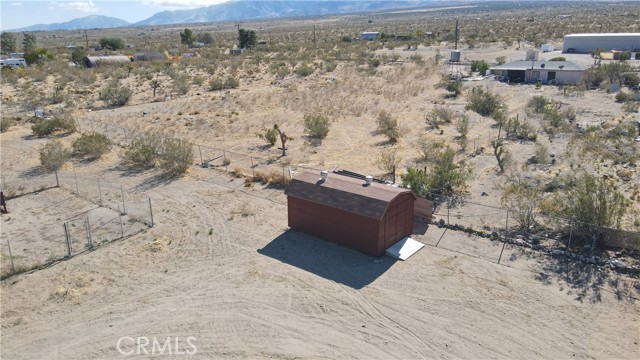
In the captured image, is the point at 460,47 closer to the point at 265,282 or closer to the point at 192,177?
the point at 192,177

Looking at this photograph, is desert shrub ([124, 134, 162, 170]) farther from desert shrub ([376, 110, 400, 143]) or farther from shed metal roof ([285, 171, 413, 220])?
desert shrub ([376, 110, 400, 143])

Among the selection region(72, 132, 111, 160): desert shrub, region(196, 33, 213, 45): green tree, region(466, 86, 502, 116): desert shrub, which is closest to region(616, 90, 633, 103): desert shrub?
region(466, 86, 502, 116): desert shrub

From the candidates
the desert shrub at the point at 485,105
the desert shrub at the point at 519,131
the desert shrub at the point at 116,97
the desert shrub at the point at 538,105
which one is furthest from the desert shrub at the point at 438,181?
the desert shrub at the point at 116,97

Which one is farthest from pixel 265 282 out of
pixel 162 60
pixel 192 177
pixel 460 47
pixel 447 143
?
pixel 460 47

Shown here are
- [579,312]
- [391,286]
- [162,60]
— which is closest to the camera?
[579,312]

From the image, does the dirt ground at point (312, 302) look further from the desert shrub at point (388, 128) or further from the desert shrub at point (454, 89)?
the desert shrub at point (454, 89)

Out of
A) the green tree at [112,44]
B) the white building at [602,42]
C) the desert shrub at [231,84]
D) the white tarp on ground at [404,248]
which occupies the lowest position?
the white tarp on ground at [404,248]
